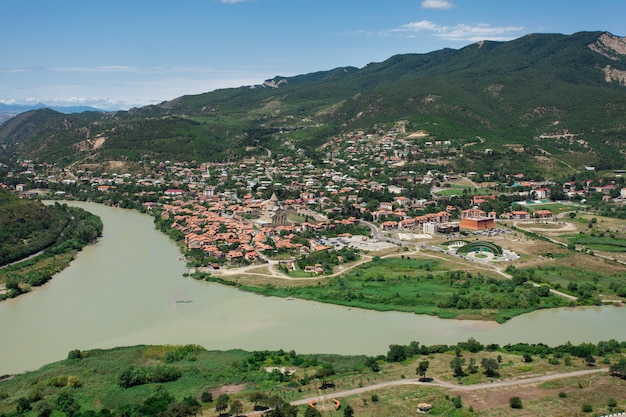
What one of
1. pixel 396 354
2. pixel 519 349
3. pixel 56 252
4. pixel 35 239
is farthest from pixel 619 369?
pixel 35 239

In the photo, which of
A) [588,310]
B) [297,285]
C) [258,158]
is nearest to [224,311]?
[297,285]

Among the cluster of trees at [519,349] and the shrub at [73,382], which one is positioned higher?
the shrub at [73,382]

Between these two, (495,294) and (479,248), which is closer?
(495,294)

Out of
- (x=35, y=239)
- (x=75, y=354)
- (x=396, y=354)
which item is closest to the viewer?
(x=396, y=354)

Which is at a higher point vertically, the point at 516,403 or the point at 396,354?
the point at 516,403

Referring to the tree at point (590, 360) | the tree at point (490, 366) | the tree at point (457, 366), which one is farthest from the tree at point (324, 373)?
the tree at point (590, 360)

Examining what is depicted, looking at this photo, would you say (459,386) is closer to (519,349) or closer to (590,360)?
(519,349)

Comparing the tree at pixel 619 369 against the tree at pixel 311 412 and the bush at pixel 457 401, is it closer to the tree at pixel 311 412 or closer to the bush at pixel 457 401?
the bush at pixel 457 401
